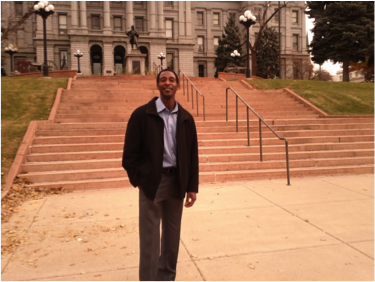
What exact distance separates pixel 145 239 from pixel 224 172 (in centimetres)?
510

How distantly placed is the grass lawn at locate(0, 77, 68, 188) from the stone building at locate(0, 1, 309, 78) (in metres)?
31.1

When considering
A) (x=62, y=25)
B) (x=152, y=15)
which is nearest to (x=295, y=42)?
(x=152, y=15)

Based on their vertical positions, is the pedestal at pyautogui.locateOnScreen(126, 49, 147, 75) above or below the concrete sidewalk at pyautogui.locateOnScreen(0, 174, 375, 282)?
above

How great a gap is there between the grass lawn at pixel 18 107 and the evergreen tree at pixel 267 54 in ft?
122

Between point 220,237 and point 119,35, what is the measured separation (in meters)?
47.4

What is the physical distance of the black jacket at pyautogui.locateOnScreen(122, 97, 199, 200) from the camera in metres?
2.57

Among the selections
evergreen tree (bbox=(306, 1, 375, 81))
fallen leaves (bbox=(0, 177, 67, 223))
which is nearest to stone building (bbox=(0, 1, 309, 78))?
evergreen tree (bbox=(306, 1, 375, 81))

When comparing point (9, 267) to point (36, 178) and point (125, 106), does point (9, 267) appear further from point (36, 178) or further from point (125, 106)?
point (125, 106)

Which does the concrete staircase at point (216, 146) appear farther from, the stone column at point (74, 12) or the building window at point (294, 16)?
the building window at point (294, 16)

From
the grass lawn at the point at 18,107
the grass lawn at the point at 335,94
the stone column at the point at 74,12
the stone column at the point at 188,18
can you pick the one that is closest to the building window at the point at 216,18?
the stone column at the point at 188,18

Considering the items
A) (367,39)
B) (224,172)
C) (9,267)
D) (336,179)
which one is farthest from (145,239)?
(367,39)

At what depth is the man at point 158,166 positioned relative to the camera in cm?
259

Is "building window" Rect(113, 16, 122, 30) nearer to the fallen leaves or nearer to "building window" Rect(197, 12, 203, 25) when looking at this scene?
"building window" Rect(197, 12, 203, 25)

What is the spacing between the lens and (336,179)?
24.7 feet
